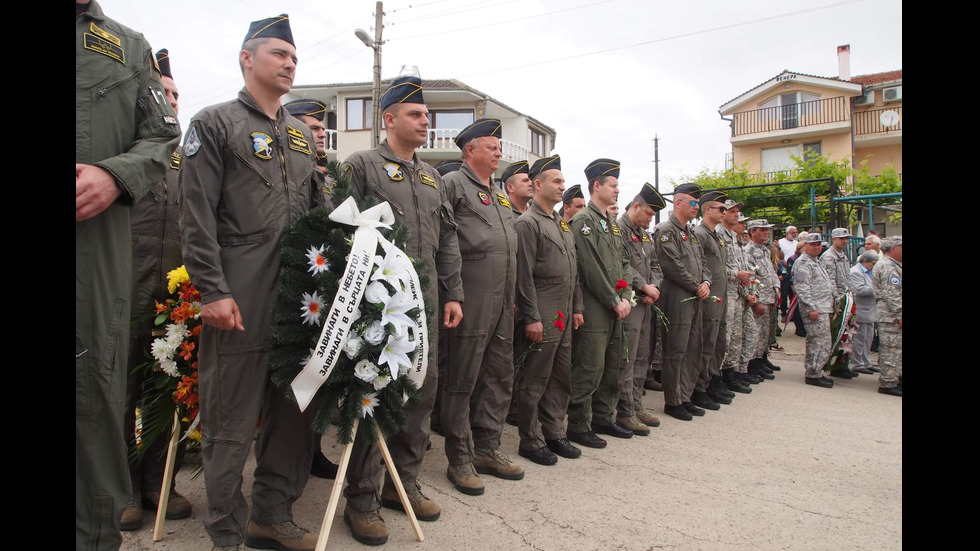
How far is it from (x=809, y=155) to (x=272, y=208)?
105 feet

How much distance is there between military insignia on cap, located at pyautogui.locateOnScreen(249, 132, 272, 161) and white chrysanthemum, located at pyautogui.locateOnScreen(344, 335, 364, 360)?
1020 millimetres

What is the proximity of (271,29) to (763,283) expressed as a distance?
8165 mm

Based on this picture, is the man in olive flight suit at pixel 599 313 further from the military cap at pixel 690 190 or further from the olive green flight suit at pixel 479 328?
the military cap at pixel 690 190

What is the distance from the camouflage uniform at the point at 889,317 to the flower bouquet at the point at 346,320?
819 centimetres

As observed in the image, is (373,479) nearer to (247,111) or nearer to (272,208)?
(272,208)

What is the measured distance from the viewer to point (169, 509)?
3514mm

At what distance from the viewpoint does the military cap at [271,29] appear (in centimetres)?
315

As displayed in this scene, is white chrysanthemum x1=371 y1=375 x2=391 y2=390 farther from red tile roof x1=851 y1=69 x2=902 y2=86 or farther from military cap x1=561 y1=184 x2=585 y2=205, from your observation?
red tile roof x1=851 y1=69 x2=902 y2=86

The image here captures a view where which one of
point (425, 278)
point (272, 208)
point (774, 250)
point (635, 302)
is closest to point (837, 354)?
point (774, 250)

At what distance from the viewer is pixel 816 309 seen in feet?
29.8

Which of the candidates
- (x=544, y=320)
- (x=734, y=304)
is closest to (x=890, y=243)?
(x=734, y=304)

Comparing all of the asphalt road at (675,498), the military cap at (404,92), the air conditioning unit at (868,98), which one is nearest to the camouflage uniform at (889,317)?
the asphalt road at (675,498)

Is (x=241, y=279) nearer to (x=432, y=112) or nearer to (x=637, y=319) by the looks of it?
(x=637, y=319)

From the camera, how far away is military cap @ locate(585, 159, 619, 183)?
6.03m
